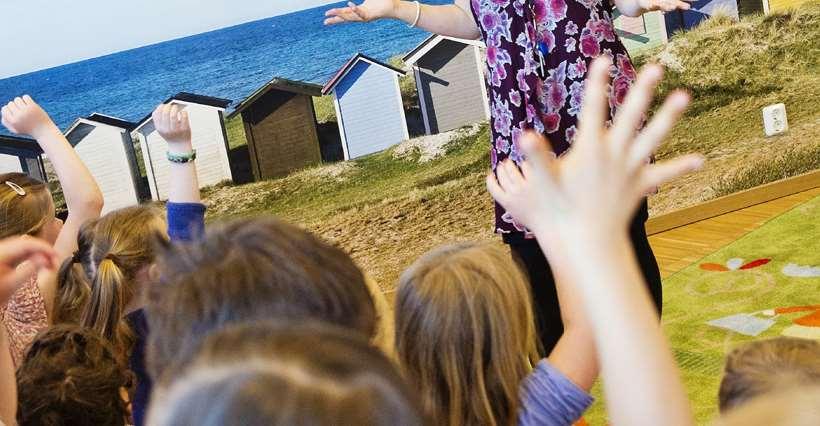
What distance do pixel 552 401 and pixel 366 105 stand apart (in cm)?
242

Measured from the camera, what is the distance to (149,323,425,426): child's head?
600 millimetres

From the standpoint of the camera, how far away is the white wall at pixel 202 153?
11.2 ft

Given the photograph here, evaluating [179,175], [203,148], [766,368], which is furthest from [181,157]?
[203,148]

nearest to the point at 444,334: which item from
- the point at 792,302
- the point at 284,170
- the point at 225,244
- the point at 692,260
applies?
the point at 225,244

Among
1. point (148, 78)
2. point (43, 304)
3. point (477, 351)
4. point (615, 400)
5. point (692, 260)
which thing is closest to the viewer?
point (615, 400)

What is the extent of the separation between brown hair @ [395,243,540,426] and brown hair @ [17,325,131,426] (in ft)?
1.58

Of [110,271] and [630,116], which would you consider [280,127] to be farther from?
[630,116]

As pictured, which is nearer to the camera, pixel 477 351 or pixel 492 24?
pixel 477 351

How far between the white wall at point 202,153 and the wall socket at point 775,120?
2.14 m

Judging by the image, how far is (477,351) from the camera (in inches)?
49.0

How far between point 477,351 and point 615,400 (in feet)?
1.41

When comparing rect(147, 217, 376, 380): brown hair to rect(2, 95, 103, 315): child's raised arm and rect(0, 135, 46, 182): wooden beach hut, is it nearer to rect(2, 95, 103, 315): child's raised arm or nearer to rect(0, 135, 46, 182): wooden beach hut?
rect(2, 95, 103, 315): child's raised arm

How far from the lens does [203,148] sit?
343cm

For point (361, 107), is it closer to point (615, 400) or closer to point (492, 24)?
point (492, 24)
